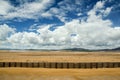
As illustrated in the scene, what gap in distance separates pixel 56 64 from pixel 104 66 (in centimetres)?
882

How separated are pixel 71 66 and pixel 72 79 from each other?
530 inches

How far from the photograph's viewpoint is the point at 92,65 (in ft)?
126

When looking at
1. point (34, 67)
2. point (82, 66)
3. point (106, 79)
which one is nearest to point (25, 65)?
point (34, 67)

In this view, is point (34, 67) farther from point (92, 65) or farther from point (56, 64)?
point (92, 65)

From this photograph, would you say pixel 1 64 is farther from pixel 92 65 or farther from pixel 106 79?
pixel 106 79

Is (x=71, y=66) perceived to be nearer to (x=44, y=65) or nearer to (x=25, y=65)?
(x=44, y=65)

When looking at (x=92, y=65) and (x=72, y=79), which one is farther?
(x=92, y=65)

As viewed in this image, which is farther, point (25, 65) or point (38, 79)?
point (25, 65)

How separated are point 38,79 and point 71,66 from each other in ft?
48.3

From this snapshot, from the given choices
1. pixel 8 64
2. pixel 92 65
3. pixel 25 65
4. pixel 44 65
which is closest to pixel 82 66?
pixel 92 65

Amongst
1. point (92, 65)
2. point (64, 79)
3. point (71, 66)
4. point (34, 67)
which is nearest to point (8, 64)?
point (34, 67)

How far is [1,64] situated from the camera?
3878 centimetres

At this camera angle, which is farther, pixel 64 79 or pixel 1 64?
pixel 1 64

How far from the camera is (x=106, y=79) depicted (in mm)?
24062
